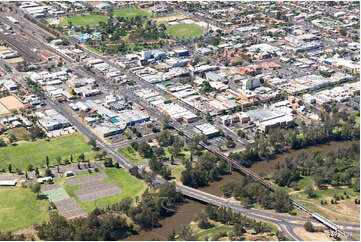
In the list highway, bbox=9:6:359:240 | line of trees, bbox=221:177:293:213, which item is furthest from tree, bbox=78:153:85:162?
line of trees, bbox=221:177:293:213

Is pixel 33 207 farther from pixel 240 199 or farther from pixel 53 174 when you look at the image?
pixel 240 199

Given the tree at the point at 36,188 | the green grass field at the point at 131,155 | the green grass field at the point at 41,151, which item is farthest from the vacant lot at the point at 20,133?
the tree at the point at 36,188

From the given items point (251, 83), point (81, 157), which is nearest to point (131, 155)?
point (81, 157)

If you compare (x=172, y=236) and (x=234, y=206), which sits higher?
(x=172, y=236)

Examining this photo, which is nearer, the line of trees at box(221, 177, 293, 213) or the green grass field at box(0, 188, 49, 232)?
the green grass field at box(0, 188, 49, 232)

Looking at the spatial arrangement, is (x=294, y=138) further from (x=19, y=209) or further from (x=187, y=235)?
(x=19, y=209)

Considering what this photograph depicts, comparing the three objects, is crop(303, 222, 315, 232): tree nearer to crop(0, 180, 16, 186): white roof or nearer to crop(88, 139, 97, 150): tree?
crop(88, 139, 97, 150): tree
